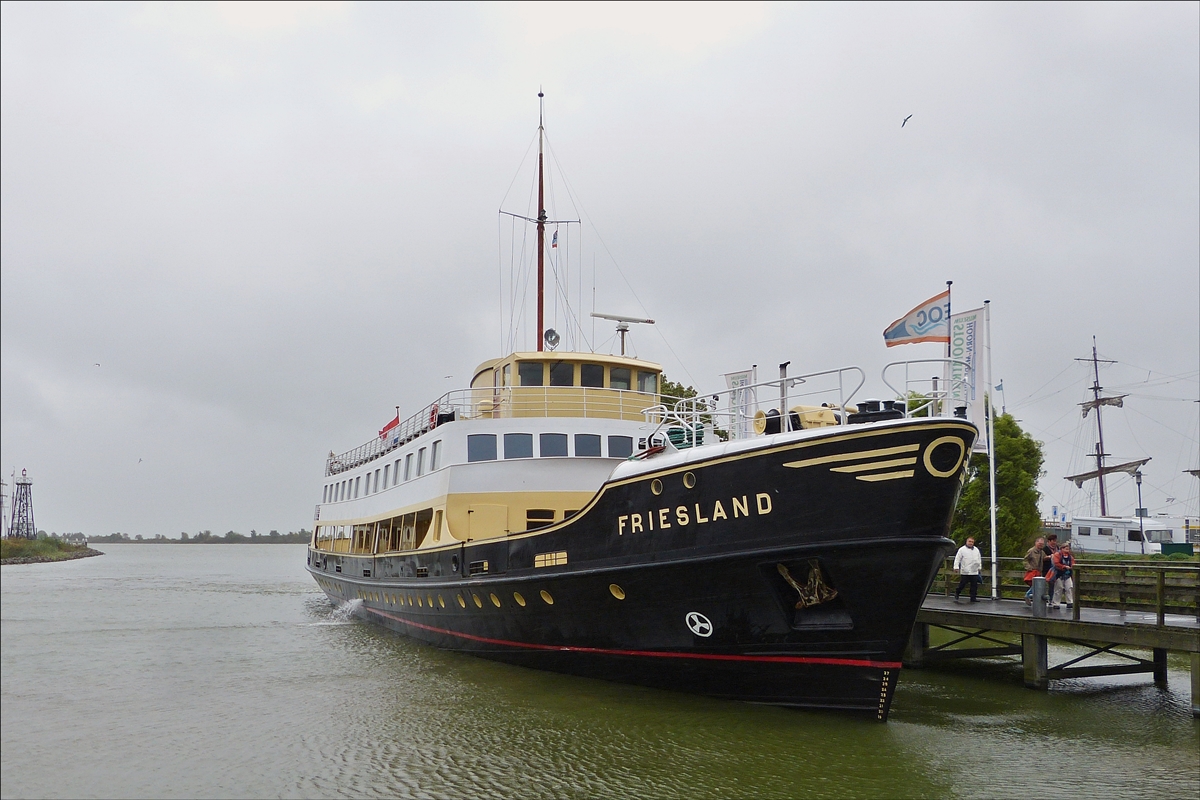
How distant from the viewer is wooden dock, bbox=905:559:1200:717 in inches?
496

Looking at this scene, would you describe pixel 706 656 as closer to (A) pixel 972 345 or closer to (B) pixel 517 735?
(B) pixel 517 735

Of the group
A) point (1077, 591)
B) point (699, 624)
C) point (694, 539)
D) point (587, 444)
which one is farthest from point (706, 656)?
point (1077, 591)

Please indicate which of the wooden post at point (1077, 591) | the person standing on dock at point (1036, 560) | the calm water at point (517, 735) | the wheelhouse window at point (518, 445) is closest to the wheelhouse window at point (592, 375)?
the wheelhouse window at point (518, 445)

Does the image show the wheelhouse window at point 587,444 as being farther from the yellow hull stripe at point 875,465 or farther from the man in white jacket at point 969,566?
Result: the man in white jacket at point 969,566

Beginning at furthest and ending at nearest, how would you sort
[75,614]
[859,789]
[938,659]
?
[75,614] → [938,659] → [859,789]

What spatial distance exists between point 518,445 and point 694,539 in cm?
628

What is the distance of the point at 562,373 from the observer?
1825cm

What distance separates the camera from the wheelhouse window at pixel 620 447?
1716 cm

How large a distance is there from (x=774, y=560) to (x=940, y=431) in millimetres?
2507

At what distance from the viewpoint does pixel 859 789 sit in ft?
30.0

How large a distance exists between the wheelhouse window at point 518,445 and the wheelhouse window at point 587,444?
2.99 feet

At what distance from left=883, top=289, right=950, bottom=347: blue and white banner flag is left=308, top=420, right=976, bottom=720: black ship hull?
7821 mm

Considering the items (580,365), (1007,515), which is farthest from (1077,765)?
(1007,515)

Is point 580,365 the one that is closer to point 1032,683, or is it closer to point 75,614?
point 1032,683
